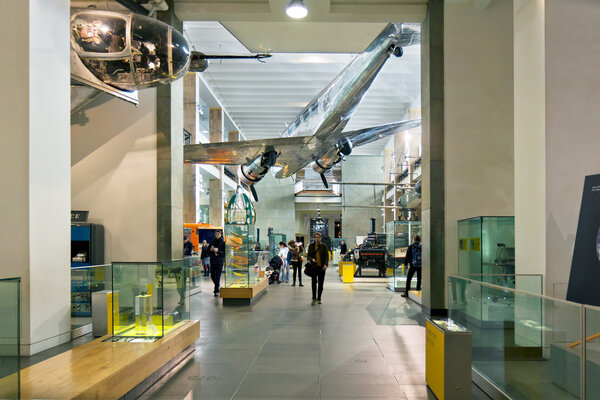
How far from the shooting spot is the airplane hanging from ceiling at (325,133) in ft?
35.4

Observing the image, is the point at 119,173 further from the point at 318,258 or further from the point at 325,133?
the point at 325,133

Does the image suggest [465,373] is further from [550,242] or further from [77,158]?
[77,158]

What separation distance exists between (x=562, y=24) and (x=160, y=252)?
7.61m

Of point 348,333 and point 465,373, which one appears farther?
point 348,333

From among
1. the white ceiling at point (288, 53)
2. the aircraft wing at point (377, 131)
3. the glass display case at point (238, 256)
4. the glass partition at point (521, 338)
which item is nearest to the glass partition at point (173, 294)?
the glass partition at point (521, 338)

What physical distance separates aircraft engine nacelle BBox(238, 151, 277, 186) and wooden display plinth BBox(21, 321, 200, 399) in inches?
369

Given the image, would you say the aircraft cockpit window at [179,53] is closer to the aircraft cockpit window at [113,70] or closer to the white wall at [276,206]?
the aircraft cockpit window at [113,70]

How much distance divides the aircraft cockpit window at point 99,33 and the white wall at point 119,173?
331 centimetres

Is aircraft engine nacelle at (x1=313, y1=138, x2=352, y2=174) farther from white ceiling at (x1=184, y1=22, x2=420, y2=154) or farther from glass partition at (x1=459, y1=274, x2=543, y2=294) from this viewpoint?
glass partition at (x1=459, y1=274, x2=543, y2=294)

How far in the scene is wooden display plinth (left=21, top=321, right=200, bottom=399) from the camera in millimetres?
3188

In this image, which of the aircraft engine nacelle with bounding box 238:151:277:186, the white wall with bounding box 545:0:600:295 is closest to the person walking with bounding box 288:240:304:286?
the aircraft engine nacelle with bounding box 238:151:277:186

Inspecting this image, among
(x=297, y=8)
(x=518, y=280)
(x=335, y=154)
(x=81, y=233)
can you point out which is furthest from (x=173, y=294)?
(x=335, y=154)

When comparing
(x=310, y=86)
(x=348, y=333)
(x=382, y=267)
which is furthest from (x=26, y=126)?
(x=310, y=86)

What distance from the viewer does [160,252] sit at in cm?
881
